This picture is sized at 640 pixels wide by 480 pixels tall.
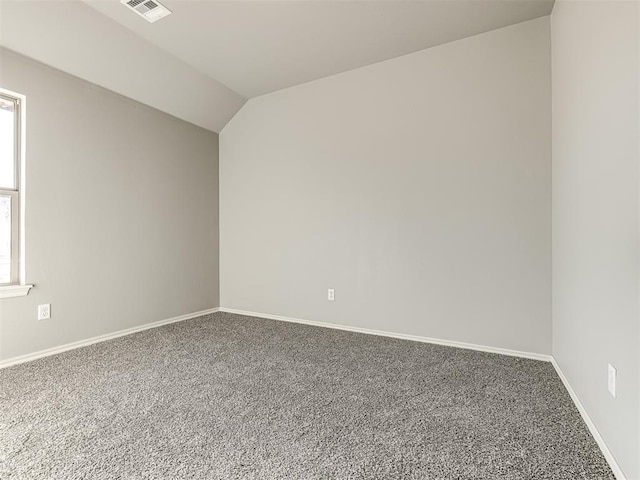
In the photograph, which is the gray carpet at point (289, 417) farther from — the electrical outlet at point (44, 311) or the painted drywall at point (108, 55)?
the painted drywall at point (108, 55)

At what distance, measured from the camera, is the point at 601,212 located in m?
Result: 1.48

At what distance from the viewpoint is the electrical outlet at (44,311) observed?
2.61 meters

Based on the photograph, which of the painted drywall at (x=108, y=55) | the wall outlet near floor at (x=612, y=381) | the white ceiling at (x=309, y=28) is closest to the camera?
the wall outlet near floor at (x=612, y=381)

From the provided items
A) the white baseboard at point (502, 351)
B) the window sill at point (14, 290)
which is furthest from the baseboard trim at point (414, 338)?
the window sill at point (14, 290)

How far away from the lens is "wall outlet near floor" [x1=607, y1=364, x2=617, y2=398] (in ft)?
4.34

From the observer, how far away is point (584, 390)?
67.3 inches

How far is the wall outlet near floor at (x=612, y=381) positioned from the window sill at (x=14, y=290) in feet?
11.9

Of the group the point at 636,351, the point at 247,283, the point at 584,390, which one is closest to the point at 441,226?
the point at 584,390

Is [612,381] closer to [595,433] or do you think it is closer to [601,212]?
[595,433]

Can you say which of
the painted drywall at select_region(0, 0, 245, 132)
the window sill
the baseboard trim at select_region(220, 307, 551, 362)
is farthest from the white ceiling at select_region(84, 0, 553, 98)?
the baseboard trim at select_region(220, 307, 551, 362)

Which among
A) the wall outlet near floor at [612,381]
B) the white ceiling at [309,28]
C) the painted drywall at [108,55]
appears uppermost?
the white ceiling at [309,28]

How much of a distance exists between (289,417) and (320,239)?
2.08 m

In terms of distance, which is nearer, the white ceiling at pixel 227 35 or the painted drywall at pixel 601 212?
the painted drywall at pixel 601 212

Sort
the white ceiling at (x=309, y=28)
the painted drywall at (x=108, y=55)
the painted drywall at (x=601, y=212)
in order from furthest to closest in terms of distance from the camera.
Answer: the white ceiling at (x=309, y=28), the painted drywall at (x=108, y=55), the painted drywall at (x=601, y=212)
